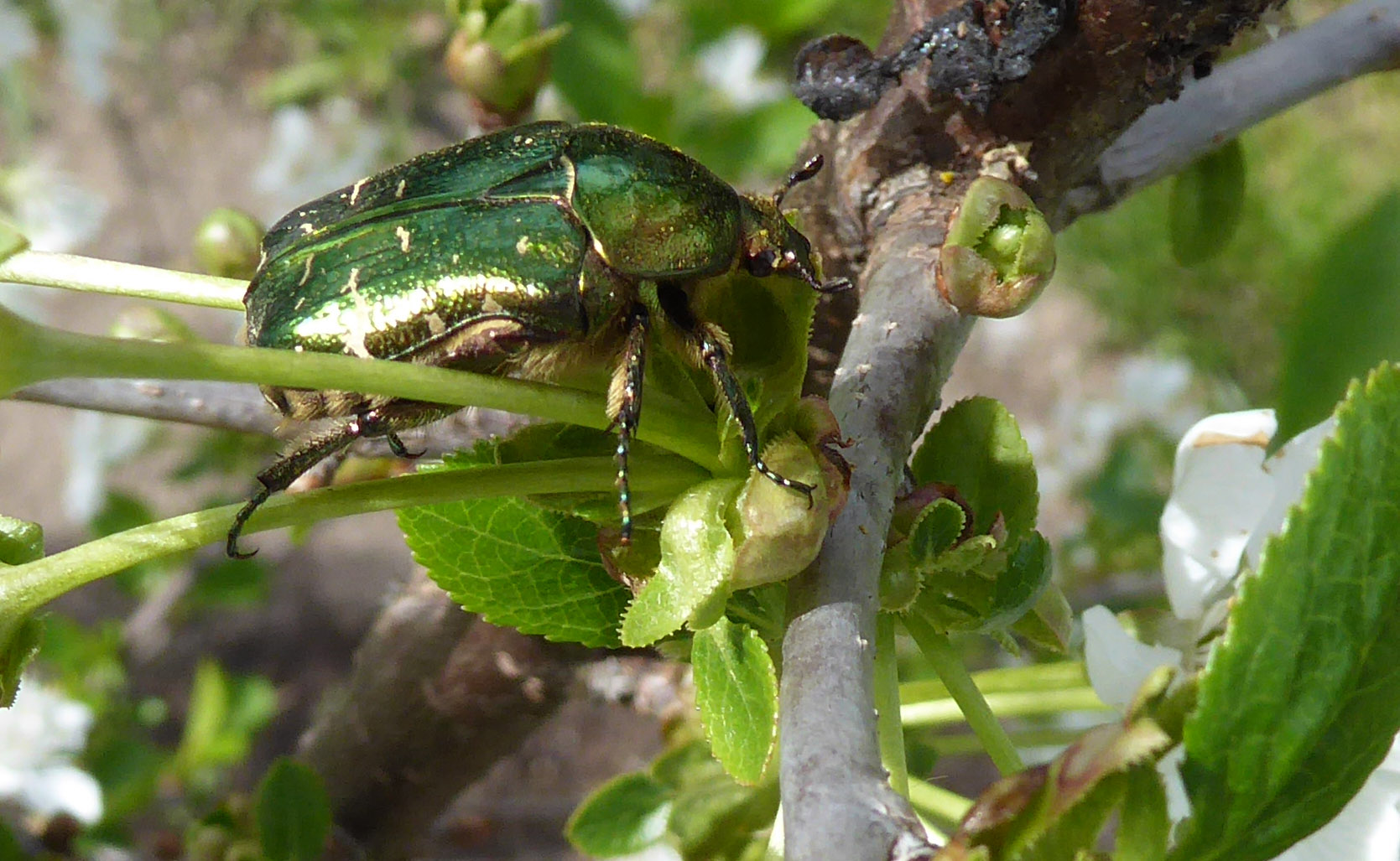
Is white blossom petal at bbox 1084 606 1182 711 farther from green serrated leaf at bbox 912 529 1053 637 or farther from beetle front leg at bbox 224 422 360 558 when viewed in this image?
beetle front leg at bbox 224 422 360 558

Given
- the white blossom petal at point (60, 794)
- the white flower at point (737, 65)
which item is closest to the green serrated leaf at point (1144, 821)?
the white blossom petal at point (60, 794)

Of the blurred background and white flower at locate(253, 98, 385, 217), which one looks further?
white flower at locate(253, 98, 385, 217)

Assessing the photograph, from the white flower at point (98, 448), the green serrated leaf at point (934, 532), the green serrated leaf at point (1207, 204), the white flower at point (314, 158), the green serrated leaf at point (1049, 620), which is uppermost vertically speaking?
the white flower at point (314, 158)

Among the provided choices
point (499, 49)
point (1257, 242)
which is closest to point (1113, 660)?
point (499, 49)

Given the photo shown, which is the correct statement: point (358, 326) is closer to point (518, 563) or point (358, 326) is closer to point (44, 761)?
point (518, 563)

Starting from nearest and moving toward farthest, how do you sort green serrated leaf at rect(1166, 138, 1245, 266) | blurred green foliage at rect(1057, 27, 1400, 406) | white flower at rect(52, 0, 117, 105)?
1. green serrated leaf at rect(1166, 138, 1245, 266)
2. white flower at rect(52, 0, 117, 105)
3. blurred green foliage at rect(1057, 27, 1400, 406)

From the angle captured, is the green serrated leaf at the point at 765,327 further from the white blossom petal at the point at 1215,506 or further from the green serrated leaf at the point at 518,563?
the white blossom petal at the point at 1215,506

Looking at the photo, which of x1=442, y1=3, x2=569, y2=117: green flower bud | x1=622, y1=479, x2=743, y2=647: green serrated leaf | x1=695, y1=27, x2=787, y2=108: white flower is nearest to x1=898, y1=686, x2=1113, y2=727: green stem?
x1=622, y1=479, x2=743, y2=647: green serrated leaf
